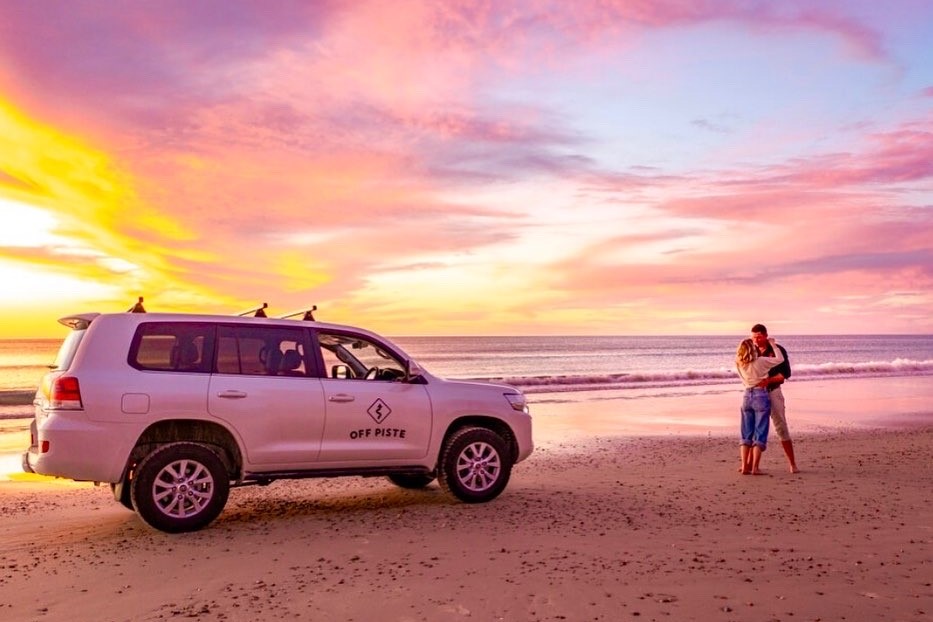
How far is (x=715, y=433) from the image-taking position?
17969 mm

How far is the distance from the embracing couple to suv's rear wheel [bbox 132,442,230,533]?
23.6 ft

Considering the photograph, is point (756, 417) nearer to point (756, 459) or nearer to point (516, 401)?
point (756, 459)

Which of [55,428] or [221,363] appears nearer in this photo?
[55,428]

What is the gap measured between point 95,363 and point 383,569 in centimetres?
354

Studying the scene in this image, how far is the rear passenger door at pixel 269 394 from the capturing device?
28.6ft

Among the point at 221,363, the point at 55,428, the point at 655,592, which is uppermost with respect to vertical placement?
the point at 221,363

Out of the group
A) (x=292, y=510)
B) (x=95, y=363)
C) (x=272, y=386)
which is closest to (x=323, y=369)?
(x=272, y=386)

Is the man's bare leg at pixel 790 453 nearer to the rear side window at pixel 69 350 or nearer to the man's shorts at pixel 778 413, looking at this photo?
the man's shorts at pixel 778 413

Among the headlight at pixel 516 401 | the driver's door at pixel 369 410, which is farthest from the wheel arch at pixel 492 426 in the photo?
the driver's door at pixel 369 410

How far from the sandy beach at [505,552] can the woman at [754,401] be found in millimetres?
394

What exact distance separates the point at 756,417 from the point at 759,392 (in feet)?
1.16

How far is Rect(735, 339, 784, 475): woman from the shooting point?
11.9 m

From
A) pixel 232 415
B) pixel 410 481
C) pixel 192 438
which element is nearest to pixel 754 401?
pixel 410 481

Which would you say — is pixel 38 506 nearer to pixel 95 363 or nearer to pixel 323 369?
pixel 95 363
